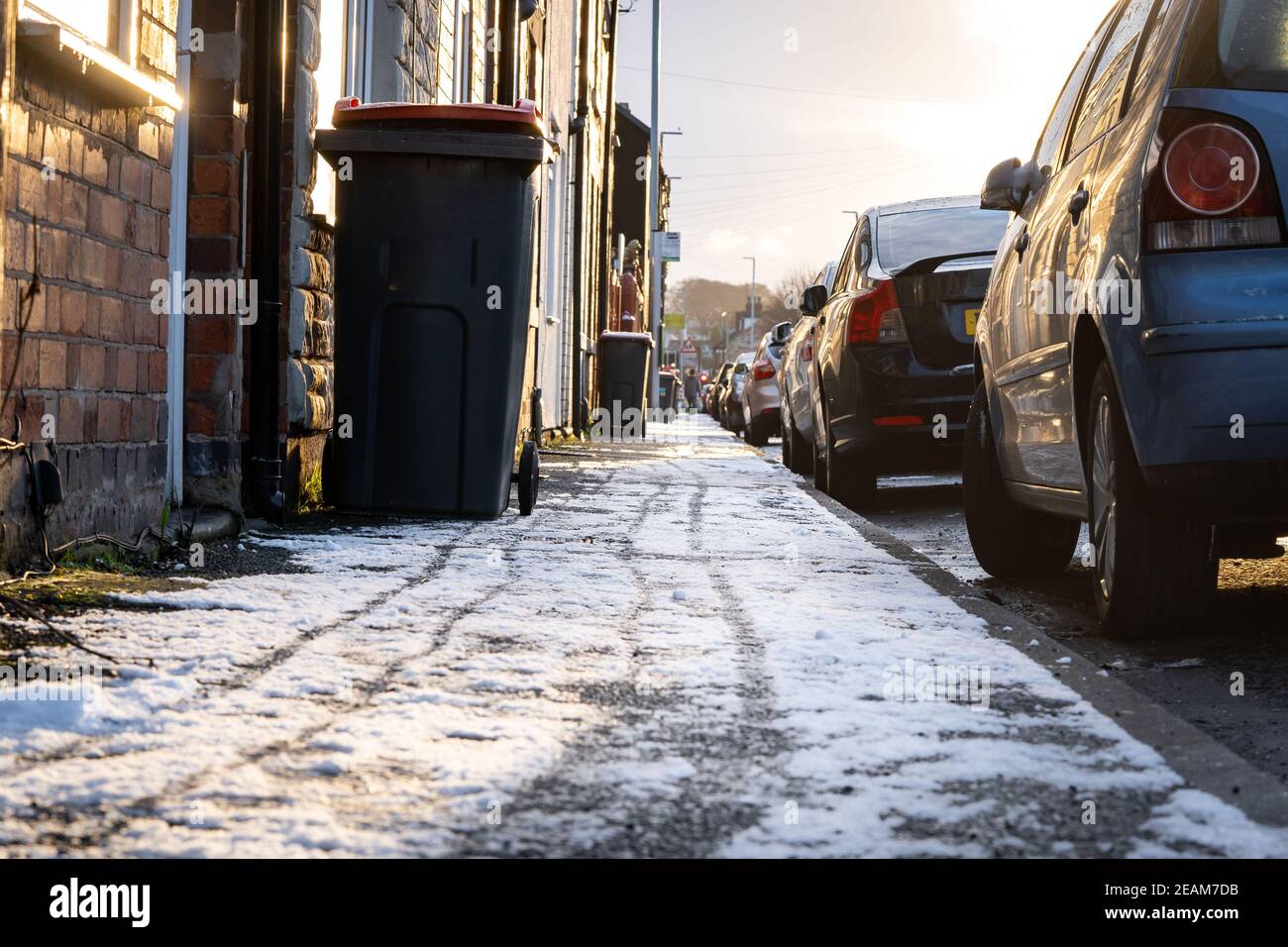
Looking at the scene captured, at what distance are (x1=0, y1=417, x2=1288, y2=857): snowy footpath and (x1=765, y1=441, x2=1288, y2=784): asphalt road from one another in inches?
15.5

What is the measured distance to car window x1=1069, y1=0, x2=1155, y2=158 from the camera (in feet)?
14.7

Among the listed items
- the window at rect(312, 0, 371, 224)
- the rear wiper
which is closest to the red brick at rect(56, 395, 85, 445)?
the window at rect(312, 0, 371, 224)

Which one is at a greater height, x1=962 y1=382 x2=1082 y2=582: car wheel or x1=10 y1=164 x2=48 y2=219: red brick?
x1=10 y1=164 x2=48 y2=219: red brick

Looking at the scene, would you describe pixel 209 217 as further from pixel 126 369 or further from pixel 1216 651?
pixel 1216 651

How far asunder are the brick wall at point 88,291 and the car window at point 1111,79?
9.61 ft

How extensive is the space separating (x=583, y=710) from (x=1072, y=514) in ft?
7.38

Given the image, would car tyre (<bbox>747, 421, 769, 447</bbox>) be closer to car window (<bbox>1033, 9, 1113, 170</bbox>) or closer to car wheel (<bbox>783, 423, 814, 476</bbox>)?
car wheel (<bbox>783, 423, 814, 476</bbox>)

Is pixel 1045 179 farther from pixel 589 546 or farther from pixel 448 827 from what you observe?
pixel 448 827

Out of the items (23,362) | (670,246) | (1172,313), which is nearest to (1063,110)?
(1172,313)

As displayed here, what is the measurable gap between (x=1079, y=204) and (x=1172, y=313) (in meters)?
0.86

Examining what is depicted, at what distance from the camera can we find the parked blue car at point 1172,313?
358 centimetres

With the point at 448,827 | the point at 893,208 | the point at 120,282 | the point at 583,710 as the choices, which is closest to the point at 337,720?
the point at 583,710

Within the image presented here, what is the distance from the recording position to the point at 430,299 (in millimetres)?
6113

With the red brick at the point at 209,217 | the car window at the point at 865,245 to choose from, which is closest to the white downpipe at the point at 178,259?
the red brick at the point at 209,217
